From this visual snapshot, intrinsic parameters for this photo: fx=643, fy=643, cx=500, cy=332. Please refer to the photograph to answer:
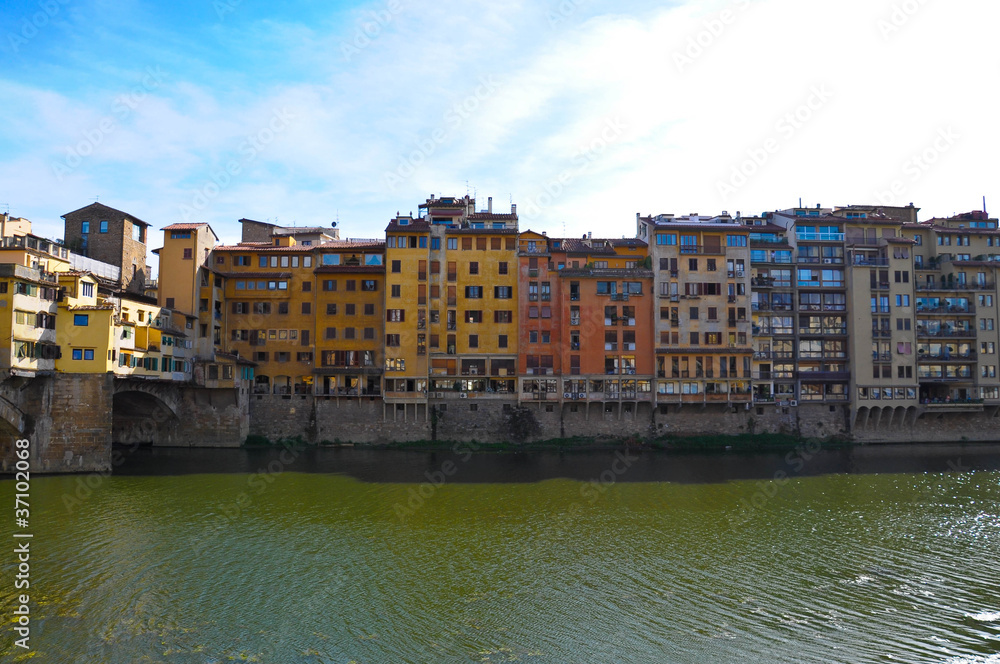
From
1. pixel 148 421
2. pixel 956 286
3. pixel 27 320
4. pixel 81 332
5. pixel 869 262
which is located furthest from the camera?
pixel 956 286

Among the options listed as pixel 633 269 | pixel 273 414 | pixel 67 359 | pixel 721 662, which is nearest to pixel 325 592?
pixel 721 662

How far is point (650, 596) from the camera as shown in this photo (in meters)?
27.0

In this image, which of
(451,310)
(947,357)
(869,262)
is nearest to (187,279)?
(451,310)

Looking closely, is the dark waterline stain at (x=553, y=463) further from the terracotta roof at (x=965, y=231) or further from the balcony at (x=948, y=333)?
the terracotta roof at (x=965, y=231)

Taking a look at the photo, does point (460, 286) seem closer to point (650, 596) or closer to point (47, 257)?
point (47, 257)

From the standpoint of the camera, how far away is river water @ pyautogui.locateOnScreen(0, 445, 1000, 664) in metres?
22.8

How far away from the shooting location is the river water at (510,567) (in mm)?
22844

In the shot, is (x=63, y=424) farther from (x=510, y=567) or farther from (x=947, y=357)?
(x=947, y=357)

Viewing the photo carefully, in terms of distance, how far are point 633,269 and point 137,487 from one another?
49.1 m

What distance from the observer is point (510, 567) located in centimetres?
3056

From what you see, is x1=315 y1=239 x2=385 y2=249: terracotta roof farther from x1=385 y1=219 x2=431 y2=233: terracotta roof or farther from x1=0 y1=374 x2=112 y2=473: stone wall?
x1=0 y1=374 x2=112 y2=473: stone wall

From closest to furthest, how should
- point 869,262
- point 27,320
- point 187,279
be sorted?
point 27,320
point 187,279
point 869,262

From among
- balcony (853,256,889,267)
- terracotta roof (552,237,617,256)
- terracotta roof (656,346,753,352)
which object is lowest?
terracotta roof (656,346,753,352)

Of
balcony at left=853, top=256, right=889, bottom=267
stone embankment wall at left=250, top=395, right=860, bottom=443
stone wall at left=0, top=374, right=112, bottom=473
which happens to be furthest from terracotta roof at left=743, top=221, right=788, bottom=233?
stone wall at left=0, top=374, right=112, bottom=473
